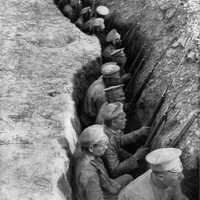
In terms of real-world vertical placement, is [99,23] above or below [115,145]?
below

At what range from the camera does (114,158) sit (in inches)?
233

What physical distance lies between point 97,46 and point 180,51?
202 cm

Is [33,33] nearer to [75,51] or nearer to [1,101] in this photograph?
[75,51]

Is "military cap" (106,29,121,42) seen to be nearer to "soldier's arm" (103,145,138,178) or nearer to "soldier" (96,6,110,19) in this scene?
"soldier" (96,6,110,19)

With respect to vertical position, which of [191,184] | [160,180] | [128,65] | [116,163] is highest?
[160,180]

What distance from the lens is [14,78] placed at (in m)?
7.62

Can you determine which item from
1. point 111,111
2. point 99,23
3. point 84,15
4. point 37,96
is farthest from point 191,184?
point 84,15

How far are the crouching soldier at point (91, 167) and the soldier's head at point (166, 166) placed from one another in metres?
0.78

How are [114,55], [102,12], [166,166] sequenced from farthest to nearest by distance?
[102,12], [114,55], [166,166]

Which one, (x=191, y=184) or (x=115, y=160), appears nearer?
(x=191, y=184)

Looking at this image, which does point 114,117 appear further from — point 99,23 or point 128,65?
point 99,23

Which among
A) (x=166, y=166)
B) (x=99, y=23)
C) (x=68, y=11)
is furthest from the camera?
(x=68, y=11)

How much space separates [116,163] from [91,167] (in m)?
0.73

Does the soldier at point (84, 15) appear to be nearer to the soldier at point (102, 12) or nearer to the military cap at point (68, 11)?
the military cap at point (68, 11)
